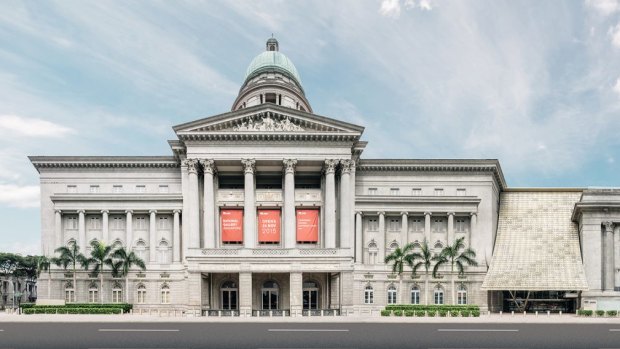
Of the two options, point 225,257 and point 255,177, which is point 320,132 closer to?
point 255,177

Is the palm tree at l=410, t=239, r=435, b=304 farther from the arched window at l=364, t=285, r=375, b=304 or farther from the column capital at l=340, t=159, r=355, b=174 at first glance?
the column capital at l=340, t=159, r=355, b=174

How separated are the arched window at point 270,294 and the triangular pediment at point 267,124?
1817 cm

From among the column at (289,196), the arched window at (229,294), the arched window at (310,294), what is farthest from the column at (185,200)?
the arched window at (310,294)

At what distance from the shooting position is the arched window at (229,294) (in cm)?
6531

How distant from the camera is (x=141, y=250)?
227 feet

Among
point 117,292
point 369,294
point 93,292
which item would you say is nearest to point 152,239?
point 117,292

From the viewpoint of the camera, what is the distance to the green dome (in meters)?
96.5

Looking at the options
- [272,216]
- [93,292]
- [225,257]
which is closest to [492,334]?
[225,257]

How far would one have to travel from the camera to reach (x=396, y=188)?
233ft

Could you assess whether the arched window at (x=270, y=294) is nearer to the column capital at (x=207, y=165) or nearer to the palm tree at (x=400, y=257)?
the palm tree at (x=400, y=257)

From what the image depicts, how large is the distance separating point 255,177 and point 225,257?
12.5 metres

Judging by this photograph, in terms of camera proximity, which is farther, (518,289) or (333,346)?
(518,289)

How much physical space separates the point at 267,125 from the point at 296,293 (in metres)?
20.1

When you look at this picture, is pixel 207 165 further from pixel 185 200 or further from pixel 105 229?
pixel 105 229
